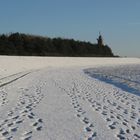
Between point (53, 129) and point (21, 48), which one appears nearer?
point (53, 129)

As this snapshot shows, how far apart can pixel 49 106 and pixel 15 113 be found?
75.0 inches

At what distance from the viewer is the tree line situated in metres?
69.2

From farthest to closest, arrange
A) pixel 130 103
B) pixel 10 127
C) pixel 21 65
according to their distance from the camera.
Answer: pixel 21 65 < pixel 130 103 < pixel 10 127

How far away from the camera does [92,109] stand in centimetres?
1259

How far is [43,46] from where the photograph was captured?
77125mm

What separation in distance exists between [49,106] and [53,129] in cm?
407

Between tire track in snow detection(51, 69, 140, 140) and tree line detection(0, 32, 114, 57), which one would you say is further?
tree line detection(0, 32, 114, 57)

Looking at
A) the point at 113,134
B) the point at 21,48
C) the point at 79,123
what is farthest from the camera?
the point at 21,48

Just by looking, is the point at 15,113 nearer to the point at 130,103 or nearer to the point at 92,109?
the point at 92,109

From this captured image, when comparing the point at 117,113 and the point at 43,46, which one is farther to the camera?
the point at 43,46

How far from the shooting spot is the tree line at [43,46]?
69.2 metres

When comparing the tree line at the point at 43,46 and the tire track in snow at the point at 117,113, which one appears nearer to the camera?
the tire track in snow at the point at 117,113

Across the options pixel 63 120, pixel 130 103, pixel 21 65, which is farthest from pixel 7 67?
pixel 63 120

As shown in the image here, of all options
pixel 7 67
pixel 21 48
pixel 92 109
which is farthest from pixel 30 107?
pixel 21 48
